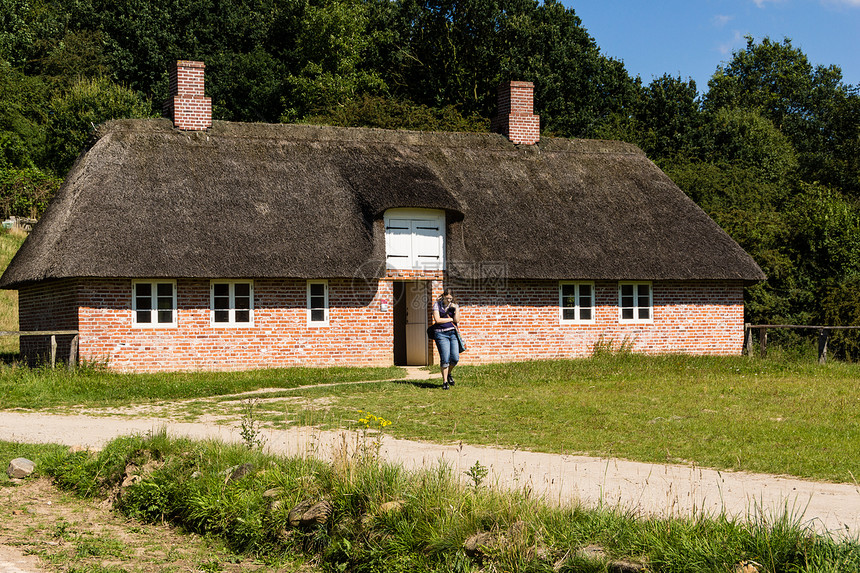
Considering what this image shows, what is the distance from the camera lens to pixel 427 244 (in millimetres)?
22703

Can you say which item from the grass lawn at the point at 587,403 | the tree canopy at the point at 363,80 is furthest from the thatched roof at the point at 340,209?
the tree canopy at the point at 363,80

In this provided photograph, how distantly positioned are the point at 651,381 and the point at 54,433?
1067cm

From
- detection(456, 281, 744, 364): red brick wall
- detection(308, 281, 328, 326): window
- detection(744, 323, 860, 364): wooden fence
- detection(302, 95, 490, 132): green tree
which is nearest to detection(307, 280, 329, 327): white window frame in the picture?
detection(308, 281, 328, 326): window

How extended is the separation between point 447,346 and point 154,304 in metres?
7.07

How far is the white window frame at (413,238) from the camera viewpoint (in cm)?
2239

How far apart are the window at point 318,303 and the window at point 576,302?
5.74 meters

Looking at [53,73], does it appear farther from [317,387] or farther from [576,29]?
[317,387]

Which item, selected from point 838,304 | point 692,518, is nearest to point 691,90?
point 838,304

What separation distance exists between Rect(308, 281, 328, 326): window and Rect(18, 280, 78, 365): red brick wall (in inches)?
194

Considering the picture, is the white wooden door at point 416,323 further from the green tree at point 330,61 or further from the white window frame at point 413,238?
the green tree at point 330,61

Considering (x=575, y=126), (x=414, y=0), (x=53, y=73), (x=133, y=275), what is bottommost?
(x=133, y=275)

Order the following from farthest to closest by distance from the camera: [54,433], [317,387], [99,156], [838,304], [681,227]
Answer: [838,304] → [681,227] → [99,156] → [317,387] → [54,433]

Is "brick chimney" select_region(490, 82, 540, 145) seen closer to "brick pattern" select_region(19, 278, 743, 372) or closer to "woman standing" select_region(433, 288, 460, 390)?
"brick pattern" select_region(19, 278, 743, 372)

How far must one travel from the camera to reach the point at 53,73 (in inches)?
1844
